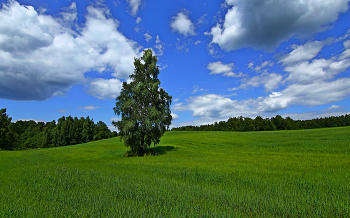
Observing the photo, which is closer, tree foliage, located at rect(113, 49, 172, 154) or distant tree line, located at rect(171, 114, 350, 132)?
tree foliage, located at rect(113, 49, 172, 154)

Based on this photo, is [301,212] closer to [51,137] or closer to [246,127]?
[51,137]

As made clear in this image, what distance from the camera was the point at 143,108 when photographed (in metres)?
26.9

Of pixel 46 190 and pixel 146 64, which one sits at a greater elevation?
pixel 146 64

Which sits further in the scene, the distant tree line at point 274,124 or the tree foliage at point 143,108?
the distant tree line at point 274,124

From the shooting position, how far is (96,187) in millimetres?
7660

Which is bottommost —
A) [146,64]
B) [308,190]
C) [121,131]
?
[308,190]

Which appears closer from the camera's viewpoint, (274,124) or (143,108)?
(143,108)

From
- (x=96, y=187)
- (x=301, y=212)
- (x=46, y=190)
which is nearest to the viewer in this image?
(x=301, y=212)

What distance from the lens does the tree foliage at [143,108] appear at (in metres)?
26.0

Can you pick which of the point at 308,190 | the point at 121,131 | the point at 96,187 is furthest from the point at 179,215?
the point at 121,131

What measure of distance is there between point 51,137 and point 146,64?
9202cm

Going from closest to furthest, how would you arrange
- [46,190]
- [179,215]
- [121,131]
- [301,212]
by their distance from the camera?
[179,215] < [301,212] < [46,190] < [121,131]

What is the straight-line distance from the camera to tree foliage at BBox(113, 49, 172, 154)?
2595 cm

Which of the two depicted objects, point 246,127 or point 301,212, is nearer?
point 301,212
